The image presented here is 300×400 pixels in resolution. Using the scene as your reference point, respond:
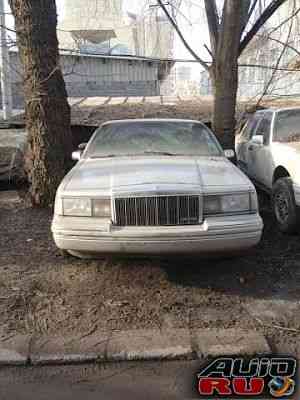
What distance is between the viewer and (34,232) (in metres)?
5.81

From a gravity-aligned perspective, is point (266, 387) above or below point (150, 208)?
below

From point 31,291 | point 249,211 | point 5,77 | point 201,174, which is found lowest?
point 31,291

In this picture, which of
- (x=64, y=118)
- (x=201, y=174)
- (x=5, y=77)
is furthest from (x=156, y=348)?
(x=5, y=77)

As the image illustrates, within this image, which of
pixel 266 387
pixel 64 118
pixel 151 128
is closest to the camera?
pixel 266 387

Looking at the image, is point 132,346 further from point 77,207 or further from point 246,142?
point 246,142

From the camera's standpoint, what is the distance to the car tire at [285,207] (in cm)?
564

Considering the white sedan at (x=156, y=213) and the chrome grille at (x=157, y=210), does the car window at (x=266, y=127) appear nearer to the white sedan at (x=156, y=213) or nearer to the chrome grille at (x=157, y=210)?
the white sedan at (x=156, y=213)

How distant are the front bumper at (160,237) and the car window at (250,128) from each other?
15.6ft

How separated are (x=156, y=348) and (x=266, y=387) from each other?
2.71 ft

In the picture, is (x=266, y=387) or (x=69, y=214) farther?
(x=69, y=214)

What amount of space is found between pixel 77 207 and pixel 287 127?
450 centimetres

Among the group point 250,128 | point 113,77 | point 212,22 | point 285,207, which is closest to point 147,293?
point 285,207

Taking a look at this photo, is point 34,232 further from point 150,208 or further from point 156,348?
point 156,348

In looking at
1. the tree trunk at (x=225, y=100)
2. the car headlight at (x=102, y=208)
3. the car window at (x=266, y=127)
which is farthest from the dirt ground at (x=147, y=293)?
the tree trunk at (x=225, y=100)
